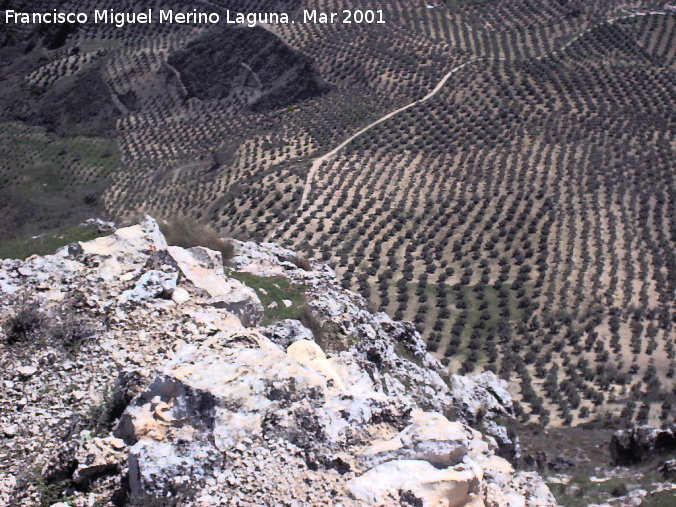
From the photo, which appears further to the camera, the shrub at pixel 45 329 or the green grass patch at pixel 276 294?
the green grass patch at pixel 276 294

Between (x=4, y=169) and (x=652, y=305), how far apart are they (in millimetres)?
45786

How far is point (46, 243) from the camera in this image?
14.5m

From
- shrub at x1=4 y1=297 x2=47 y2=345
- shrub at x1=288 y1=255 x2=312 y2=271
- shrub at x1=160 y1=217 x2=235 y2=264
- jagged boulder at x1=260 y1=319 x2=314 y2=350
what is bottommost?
shrub at x1=288 y1=255 x2=312 y2=271

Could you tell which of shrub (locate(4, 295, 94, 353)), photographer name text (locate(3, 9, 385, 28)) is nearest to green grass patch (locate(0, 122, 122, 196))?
photographer name text (locate(3, 9, 385, 28))

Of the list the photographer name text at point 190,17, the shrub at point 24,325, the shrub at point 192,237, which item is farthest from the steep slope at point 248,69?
the shrub at point 24,325

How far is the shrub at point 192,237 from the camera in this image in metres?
16.4

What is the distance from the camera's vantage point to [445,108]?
42.7 meters

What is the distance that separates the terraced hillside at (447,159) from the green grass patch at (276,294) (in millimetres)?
8740

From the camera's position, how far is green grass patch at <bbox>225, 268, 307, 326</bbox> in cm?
1383

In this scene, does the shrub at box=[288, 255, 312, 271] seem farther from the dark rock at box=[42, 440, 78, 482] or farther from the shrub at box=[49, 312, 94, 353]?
the dark rock at box=[42, 440, 78, 482]

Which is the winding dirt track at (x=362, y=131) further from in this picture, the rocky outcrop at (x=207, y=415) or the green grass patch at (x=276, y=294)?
the rocky outcrop at (x=207, y=415)

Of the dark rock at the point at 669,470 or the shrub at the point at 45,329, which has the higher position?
the shrub at the point at 45,329

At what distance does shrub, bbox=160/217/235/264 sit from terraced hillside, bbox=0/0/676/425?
898 centimetres

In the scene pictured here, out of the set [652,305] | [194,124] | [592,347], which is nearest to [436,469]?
[592,347]
